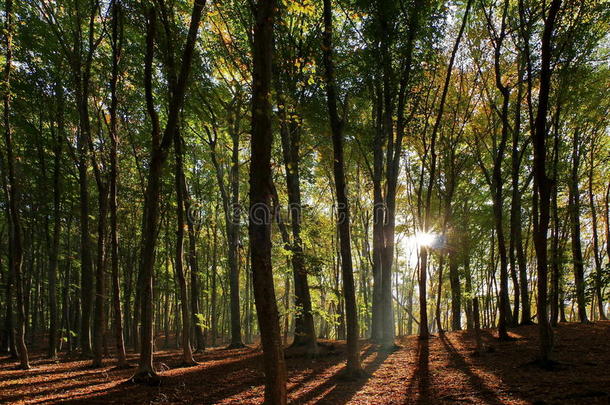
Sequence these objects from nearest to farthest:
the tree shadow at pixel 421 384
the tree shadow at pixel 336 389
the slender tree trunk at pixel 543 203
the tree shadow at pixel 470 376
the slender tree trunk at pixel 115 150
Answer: the tree shadow at pixel 470 376 → the tree shadow at pixel 421 384 → the tree shadow at pixel 336 389 → the slender tree trunk at pixel 543 203 → the slender tree trunk at pixel 115 150

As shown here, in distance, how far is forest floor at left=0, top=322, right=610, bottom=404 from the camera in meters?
6.55

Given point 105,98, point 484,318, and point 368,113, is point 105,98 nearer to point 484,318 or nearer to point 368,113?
point 368,113

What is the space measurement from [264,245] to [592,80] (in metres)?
15.8

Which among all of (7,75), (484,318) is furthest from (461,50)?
(484,318)

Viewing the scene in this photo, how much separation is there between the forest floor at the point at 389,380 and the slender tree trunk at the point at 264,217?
2.92 m

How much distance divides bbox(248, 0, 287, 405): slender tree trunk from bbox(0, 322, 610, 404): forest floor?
2919mm

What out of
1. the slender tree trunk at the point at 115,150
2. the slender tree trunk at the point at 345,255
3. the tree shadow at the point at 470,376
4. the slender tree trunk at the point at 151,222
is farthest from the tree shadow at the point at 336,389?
the slender tree trunk at the point at 115,150

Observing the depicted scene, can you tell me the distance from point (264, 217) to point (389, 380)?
240 inches

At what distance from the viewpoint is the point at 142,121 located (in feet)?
53.2

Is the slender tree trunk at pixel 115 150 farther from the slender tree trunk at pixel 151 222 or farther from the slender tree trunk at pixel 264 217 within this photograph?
the slender tree trunk at pixel 264 217

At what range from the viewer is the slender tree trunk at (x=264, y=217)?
4570 mm

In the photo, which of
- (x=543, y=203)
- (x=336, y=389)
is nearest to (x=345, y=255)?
(x=336, y=389)

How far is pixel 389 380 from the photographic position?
8398 millimetres

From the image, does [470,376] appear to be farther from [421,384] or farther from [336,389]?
[336,389]
